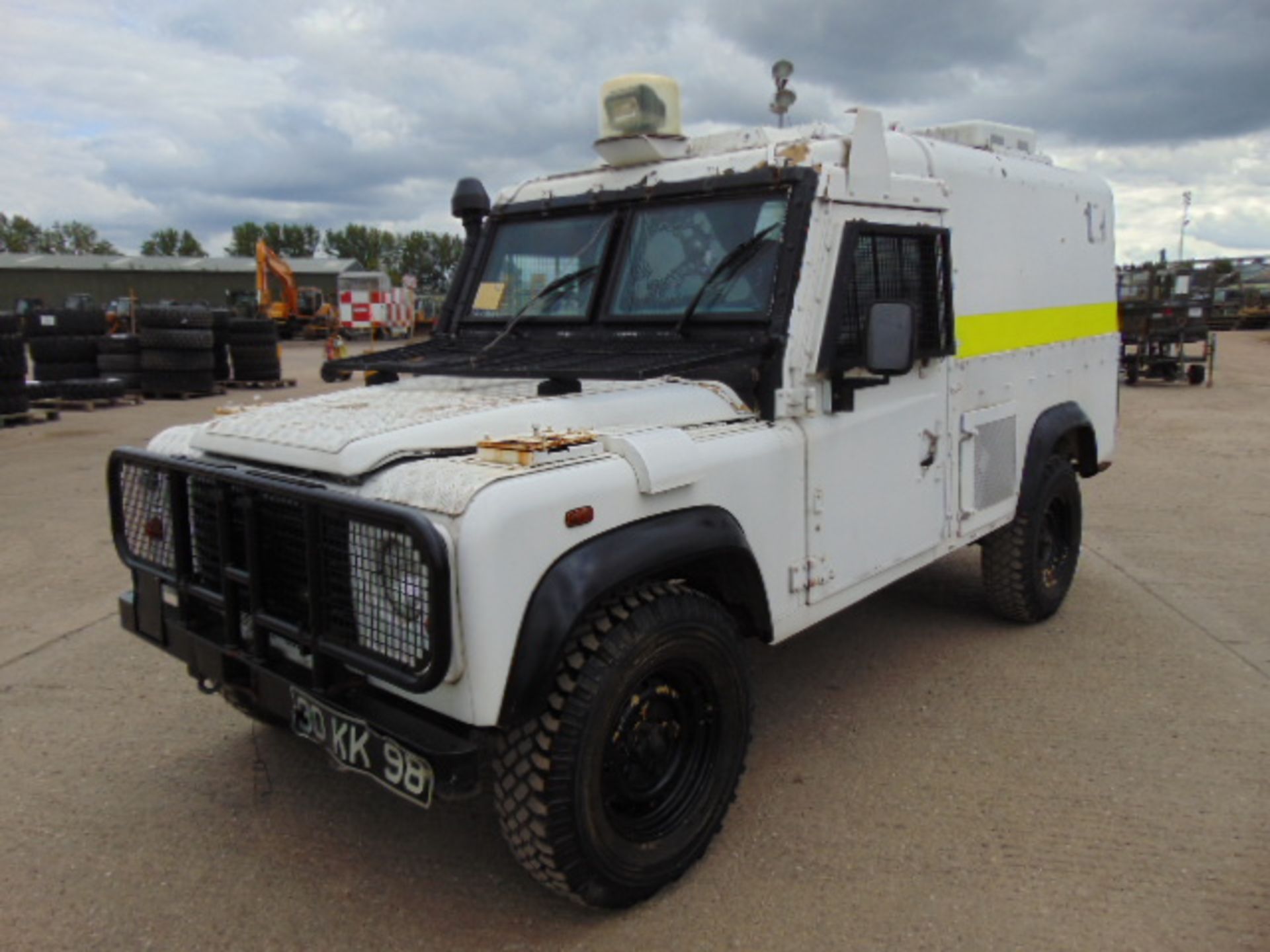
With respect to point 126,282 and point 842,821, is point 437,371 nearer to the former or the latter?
point 842,821

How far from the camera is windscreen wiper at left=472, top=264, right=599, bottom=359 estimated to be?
13.3ft

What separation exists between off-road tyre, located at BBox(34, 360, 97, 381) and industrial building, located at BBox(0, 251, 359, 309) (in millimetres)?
40932

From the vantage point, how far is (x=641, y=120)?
13.1 ft

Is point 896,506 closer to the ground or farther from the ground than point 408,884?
farther from the ground

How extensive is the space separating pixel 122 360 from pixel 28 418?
135 inches

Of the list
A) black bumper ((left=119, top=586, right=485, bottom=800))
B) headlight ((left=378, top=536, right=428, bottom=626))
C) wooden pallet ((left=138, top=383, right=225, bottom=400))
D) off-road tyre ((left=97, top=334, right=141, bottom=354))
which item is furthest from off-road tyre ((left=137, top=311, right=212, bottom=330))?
headlight ((left=378, top=536, right=428, bottom=626))

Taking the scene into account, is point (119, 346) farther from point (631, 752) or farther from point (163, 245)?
point (163, 245)

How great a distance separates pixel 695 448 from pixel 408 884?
1.63m

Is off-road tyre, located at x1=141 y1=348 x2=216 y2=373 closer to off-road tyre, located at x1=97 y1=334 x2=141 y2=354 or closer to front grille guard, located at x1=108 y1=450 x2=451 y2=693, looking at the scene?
off-road tyre, located at x1=97 y1=334 x2=141 y2=354

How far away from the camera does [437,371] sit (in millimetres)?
3752

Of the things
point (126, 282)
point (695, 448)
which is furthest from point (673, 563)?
point (126, 282)

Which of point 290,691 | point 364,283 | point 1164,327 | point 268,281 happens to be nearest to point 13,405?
point 290,691

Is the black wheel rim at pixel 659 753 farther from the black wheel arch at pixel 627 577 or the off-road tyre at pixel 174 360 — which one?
the off-road tyre at pixel 174 360

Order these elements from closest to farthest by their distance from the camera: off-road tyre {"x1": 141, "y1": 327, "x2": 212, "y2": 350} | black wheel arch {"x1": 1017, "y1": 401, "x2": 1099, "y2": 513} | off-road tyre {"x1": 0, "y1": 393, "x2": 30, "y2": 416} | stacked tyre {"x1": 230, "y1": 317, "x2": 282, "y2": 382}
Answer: black wheel arch {"x1": 1017, "y1": 401, "x2": 1099, "y2": 513} < off-road tyre {"x1": 0, "y1": 393, "x2": 30, "y2": 416} < off-road tyre {"x1": 141, "y1": 327, "x2": 212, "y2": 350} < stacked tyre {"x1": 230, "y1": 317, "x2": 282, "y2": 382}
